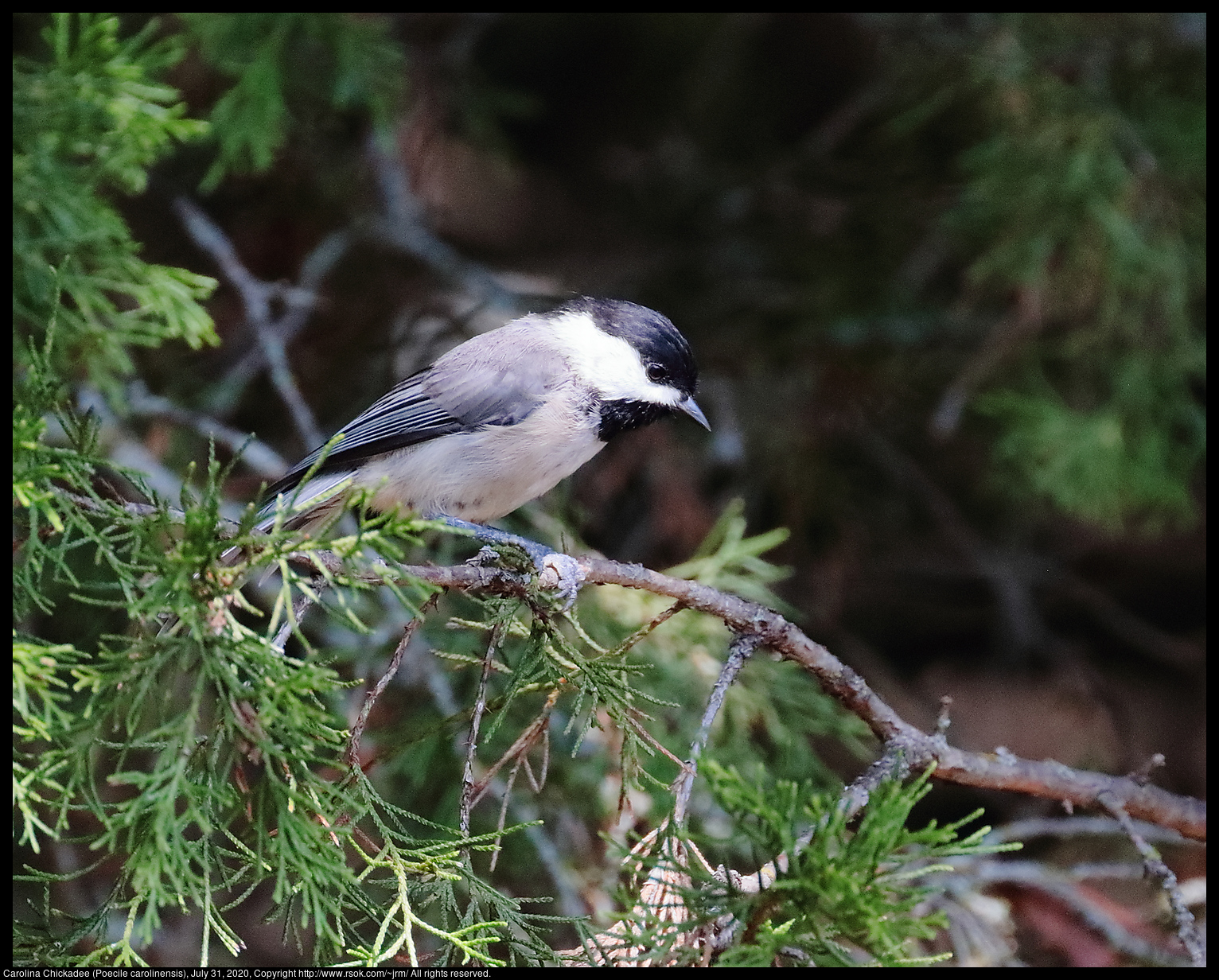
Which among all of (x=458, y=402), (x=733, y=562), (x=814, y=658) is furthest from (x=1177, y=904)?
(x=458, y=402)

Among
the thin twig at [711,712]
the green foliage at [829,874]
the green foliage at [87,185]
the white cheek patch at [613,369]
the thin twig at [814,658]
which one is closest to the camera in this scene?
the green foliage at [829,874]

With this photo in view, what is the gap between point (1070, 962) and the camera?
2.56 metres

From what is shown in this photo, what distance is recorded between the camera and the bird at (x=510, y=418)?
7.50 feet

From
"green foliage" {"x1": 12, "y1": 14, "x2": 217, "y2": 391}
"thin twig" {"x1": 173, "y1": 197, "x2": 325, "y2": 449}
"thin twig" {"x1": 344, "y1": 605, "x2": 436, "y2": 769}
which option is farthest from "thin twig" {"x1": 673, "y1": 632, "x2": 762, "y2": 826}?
"thin twig" {"x1": 173, "y1": 197, "x2": 325, "y2": 449}

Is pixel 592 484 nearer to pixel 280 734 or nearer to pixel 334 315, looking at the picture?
pixel 334 315

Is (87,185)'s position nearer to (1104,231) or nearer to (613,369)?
(613,369)

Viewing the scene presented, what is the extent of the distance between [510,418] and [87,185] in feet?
3.14

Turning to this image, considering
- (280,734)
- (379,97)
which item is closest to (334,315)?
(379,97)

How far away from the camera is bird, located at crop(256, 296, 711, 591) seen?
2.29 meters

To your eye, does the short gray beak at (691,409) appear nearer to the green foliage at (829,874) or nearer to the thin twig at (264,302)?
the thin twig at (264,302)

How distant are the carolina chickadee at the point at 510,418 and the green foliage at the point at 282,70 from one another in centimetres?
67

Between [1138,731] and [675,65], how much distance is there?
301 centimetres

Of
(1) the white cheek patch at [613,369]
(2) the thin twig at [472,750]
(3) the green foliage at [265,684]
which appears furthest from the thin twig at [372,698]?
(1) the white cheek patch at [613,369]

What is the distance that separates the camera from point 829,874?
1108 mm
